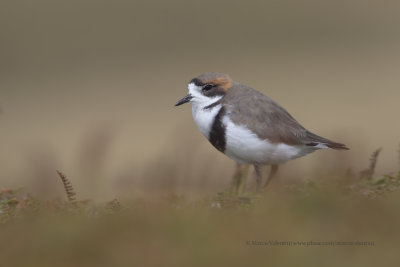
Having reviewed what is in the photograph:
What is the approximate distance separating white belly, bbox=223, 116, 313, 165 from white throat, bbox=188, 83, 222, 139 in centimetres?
28

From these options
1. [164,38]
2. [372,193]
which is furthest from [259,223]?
[164,38]

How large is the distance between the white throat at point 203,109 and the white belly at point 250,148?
28 cm

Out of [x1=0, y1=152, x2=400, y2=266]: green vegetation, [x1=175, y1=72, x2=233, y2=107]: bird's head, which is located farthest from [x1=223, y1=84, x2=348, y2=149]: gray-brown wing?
[x1=0, y1=152, x2=400, y2=266]: green vegetation

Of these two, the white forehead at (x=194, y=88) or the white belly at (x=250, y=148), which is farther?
the white forehead at (x=194, y=88)

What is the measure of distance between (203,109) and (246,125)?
765 millimetres

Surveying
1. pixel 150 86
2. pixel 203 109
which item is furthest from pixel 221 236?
pixel 150 86

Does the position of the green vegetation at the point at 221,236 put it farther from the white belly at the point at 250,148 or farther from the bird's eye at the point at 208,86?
the bird's eye at the point at 208,86

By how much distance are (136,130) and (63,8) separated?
13166mm

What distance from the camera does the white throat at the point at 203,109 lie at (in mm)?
7965

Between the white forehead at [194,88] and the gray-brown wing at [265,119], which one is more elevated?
the white forehead at [194,88]

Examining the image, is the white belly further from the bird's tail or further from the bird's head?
the bird's head

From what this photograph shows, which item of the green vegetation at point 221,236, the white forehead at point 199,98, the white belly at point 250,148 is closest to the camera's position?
the green vegetation at point 221,236

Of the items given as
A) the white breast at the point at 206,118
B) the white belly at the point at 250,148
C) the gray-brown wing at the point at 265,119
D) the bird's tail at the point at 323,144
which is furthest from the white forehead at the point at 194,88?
the bird's tail at the point at 323,144

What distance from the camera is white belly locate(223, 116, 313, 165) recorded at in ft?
25.1
